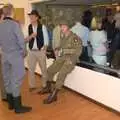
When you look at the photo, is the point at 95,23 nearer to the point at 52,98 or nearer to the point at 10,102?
the point at 52,98

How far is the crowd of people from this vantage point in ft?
12.8

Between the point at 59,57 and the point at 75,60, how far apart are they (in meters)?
0.32

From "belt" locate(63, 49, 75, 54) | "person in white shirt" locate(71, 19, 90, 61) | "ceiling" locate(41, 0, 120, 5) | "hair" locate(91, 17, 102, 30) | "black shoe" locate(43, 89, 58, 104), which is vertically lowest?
"black shoe" locate(43, 89, 58, 104)

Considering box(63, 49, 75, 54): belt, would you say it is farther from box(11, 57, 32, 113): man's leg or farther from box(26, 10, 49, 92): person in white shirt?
box(11, 57, 32, 113): man's leg

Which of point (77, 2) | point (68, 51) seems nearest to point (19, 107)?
point (68, 51)

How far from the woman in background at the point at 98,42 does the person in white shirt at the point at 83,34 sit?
0.43 ft

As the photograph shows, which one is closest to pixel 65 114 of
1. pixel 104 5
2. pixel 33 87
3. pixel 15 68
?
pixel 15 68

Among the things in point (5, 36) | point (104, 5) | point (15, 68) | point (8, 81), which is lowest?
point (8, 81)

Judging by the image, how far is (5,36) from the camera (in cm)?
387

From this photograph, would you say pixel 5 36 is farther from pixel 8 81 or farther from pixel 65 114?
pixel 65 114

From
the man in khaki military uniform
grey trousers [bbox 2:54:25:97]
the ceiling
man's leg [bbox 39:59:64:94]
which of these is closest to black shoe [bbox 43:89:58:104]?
the man in khaki military uniform

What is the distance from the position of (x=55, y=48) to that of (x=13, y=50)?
1.18 meters

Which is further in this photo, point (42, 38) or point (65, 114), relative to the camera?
point (42, 38)

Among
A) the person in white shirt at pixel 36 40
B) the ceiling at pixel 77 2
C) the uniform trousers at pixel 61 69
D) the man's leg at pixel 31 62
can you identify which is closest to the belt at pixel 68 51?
the uniform trousers at pixel 61 69
